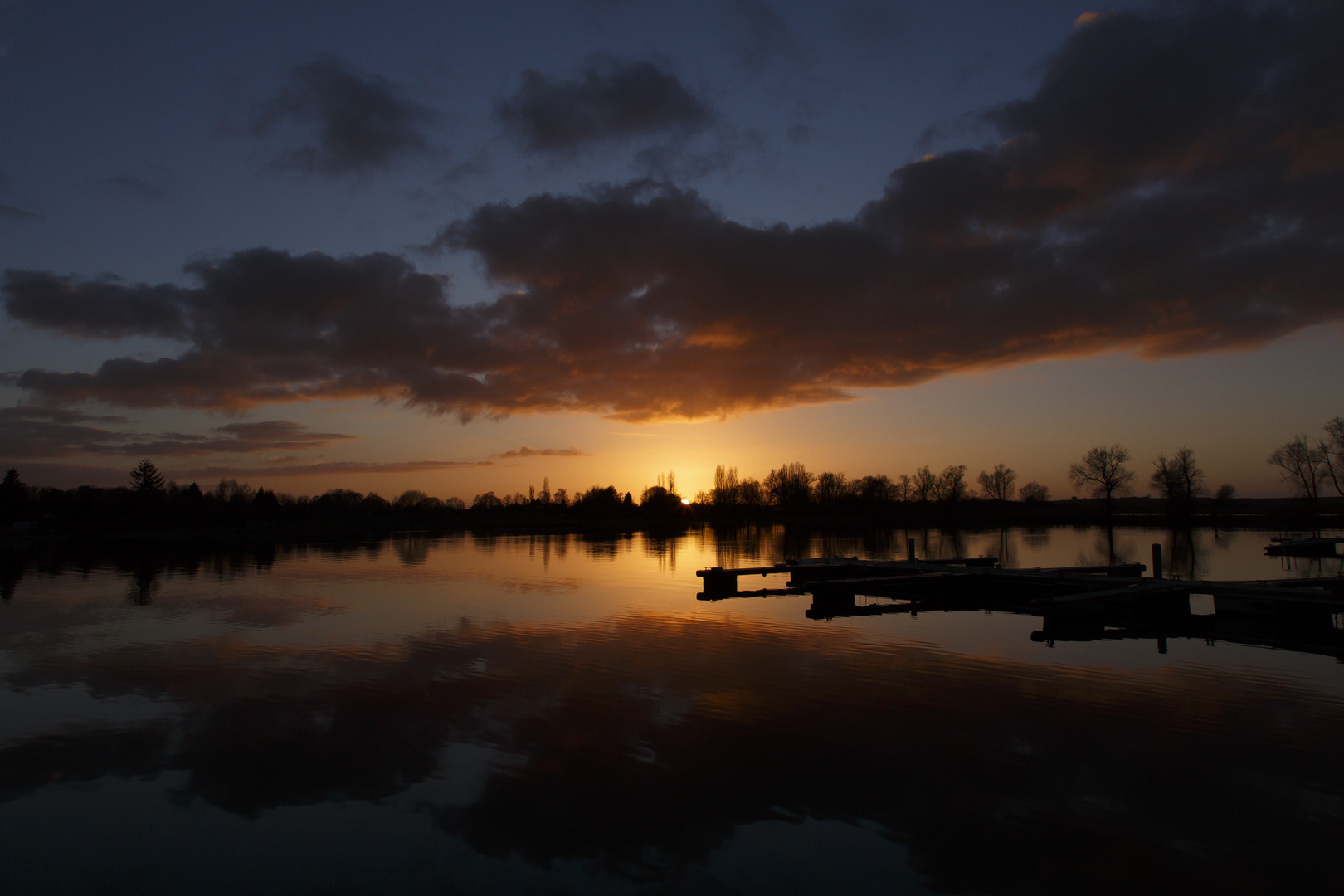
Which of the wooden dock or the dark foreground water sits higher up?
the wooden dock

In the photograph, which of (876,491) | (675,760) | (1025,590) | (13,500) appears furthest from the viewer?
(876,491)

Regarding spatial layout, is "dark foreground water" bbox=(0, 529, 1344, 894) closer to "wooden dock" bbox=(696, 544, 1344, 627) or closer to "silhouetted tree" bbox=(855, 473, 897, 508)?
"wooden dock" bbox=(696, 544, 1344, 627)

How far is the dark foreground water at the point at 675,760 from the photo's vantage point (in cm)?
668

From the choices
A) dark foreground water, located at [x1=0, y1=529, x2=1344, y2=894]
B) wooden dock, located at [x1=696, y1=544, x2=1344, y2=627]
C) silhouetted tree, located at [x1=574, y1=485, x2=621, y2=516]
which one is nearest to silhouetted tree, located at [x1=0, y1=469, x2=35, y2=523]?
silhouetted tree, located at [x1=574, y1=485, x2=621, y2=516]

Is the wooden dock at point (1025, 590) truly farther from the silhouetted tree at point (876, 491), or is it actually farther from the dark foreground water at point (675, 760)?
the silhouetted tree at point (876, 491)

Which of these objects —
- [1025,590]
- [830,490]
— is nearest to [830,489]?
[830,490]

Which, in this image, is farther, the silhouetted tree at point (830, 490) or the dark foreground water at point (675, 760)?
the silhouetted tree at point (830, 490)

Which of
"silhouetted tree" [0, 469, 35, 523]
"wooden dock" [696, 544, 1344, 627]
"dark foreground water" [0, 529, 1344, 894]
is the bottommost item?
"dark foreground water" [0, 529, 1344, 894]

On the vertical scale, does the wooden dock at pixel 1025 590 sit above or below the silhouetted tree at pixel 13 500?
below

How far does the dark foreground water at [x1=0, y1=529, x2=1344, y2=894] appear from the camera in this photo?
668 cm

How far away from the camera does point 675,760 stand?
9164 millimetres

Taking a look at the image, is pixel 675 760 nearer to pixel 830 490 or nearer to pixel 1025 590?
pixel 1025 590

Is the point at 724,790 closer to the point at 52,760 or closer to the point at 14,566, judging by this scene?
the point at 52,760

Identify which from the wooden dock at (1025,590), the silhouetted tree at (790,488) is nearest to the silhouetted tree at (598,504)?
the silhouetted tree at (790,488)
